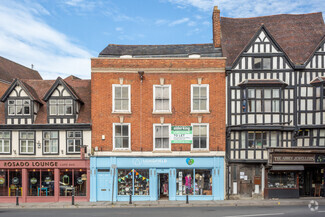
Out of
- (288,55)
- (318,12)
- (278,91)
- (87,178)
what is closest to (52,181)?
(87,178)

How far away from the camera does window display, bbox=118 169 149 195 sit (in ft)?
71.7

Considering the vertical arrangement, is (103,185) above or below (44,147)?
below

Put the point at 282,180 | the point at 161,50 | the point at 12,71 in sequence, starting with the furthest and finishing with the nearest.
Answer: the point at 12,71, the point at 161,50, the point at 282,180

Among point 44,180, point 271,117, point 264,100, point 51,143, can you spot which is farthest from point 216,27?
point 44,180

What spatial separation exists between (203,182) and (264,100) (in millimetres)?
7061

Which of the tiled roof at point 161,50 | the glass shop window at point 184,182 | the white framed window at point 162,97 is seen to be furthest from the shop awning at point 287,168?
the tiled roof at point 161,50

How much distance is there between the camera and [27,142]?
22.2m

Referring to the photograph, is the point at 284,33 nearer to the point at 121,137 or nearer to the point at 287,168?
the point at 287,168

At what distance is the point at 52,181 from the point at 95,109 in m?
5.90

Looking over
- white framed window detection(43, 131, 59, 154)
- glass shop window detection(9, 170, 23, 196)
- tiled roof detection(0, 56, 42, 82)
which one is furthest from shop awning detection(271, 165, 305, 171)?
tiled roof detection(0, 56, 42, 82)

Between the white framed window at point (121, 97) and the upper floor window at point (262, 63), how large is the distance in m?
9.09

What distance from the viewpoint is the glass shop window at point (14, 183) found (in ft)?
71.9

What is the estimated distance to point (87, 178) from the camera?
71.4ft

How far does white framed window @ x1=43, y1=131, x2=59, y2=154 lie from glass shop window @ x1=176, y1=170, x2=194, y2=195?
8.77 meters
